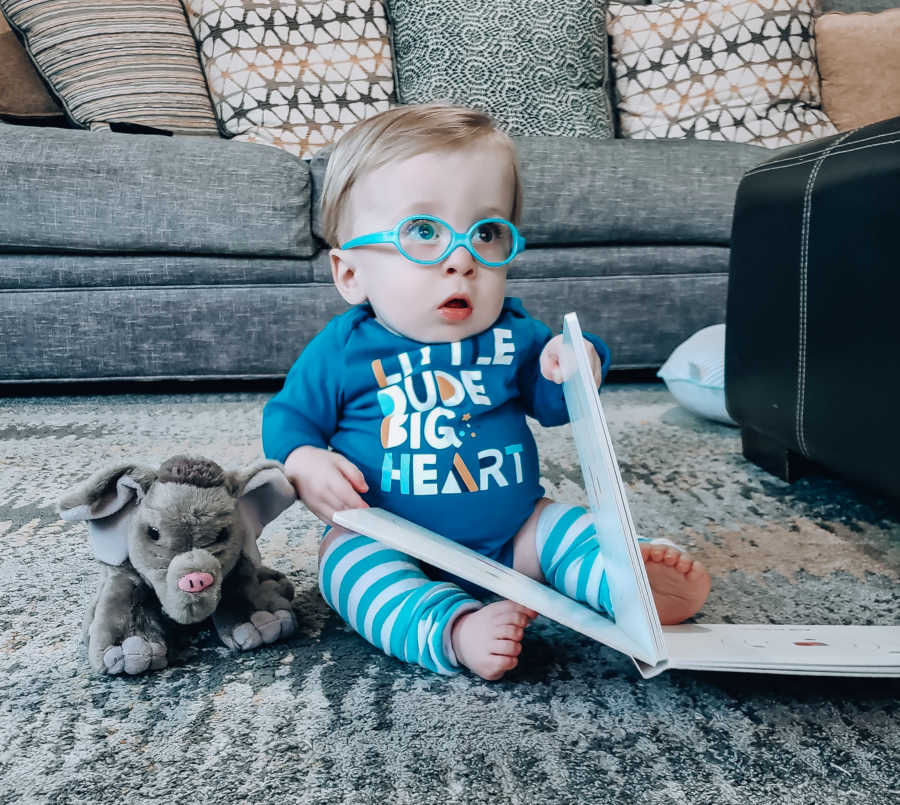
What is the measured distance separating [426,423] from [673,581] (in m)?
0.25

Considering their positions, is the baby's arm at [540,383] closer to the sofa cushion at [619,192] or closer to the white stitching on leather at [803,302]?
the white stitching on leather at [803,302]

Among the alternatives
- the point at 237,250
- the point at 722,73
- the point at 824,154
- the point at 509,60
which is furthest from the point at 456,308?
the point at 722,73

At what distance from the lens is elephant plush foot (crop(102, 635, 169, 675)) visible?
1.93ft

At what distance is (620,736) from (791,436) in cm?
58

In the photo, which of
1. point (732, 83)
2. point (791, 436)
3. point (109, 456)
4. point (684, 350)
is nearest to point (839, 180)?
point (791, 436)

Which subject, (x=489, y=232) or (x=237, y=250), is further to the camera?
(x=237, y=250)

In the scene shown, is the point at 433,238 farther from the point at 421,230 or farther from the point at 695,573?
the point at 695,573

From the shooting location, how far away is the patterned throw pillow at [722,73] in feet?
6.55

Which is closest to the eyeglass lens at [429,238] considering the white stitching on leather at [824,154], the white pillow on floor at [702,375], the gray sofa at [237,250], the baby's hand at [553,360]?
the baby's hand at [553,360]

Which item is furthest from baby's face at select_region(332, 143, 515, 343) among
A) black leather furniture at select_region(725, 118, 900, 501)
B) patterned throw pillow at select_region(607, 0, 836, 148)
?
patterned throw pillow at select_region(607, 0, 836, 148)

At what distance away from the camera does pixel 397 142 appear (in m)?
0.70

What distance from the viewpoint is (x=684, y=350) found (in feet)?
4.66

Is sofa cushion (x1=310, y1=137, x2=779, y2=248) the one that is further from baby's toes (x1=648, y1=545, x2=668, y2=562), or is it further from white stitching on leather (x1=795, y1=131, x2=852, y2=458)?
baby's toes (x1=648, y1=545, x2=668, y2=562)

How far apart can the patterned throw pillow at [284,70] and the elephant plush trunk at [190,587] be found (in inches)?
58.6
